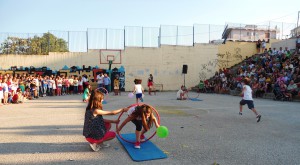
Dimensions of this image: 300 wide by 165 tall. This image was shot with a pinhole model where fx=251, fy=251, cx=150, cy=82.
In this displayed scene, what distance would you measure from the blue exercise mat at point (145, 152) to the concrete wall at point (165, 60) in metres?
19.3

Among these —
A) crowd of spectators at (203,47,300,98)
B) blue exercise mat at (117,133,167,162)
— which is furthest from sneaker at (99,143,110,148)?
crowd of spectators at (203,47,300,98)

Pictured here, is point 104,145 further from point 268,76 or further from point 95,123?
point 268,76

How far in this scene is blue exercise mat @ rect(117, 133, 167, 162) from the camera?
5074 millimetres

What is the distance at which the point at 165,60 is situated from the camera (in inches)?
1029

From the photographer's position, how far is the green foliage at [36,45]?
2414 cm

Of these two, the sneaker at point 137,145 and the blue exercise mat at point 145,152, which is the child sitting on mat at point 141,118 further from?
the blue exercise mat at point 145,152

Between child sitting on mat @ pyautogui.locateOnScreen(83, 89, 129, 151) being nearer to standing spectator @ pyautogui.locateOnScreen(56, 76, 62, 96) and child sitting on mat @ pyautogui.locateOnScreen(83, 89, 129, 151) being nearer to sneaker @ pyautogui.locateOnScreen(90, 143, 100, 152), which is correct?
sneaker @ pyautogui.locateOnScreen(90, 143, 100, 152)

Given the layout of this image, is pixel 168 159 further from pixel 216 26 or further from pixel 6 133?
pixel 216 26

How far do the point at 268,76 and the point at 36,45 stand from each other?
822 inches

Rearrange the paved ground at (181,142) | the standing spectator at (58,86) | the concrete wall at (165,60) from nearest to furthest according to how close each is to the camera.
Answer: the paved ground at (181,142)
the standing spectator at (58,86)
the concrete wall at (165,60)

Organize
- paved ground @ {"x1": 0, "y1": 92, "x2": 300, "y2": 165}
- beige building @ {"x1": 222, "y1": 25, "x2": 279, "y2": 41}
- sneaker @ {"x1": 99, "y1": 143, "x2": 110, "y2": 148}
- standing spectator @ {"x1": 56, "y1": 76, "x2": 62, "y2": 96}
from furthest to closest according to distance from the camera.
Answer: beige building @ {"x1": 222, "y1": 25, "x2": 279, "y2": 41}, standing spectator @ {"x1": 56, "y1": 76, "x2": 62, "y2": 96}, sneaker @ {"x1": 99, "y1": 143, "x2": 110, "y2": 148}, paved ground @ {"x1": 0, "y1": 92, "x2": 300, "y2": 165}

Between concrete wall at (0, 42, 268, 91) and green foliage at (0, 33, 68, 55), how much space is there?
1.02 m

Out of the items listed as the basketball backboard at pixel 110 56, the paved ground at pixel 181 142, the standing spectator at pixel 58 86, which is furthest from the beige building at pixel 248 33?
the paved ground at pixel 181 142

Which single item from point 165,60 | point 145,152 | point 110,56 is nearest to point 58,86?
point 110,56
